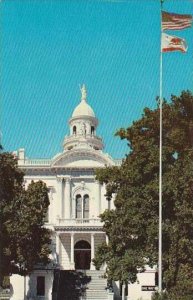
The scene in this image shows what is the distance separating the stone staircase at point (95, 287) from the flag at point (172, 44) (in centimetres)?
1964

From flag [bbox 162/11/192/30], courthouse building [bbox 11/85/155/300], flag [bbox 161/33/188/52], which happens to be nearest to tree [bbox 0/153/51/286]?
flag [bbox 161/33/188/52]

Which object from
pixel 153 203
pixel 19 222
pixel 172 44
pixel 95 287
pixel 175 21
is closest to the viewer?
pixel 175 21

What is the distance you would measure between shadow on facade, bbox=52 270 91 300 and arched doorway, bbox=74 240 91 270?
5356 mm

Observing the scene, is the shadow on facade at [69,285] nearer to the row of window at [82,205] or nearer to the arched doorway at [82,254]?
the arched doorway at [82,254]

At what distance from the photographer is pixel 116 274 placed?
3209 cm

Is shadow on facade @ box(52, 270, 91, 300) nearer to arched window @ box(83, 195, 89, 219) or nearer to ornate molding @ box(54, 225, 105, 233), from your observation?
ornate molding @ box(54, 225, 105, 233)

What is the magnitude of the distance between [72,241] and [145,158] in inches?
738

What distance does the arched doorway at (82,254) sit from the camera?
171ft

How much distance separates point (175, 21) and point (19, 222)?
14296mm

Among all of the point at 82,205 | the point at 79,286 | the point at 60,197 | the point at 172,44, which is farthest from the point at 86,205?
the point at 172,44

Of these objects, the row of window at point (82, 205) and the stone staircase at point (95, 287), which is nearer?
the stone staircase at point (95, 287)

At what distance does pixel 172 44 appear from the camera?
2719 centimetres

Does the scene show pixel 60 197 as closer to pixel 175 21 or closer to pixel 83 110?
pixel 83 110

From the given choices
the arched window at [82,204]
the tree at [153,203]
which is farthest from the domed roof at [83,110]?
the tree at [153,203]
